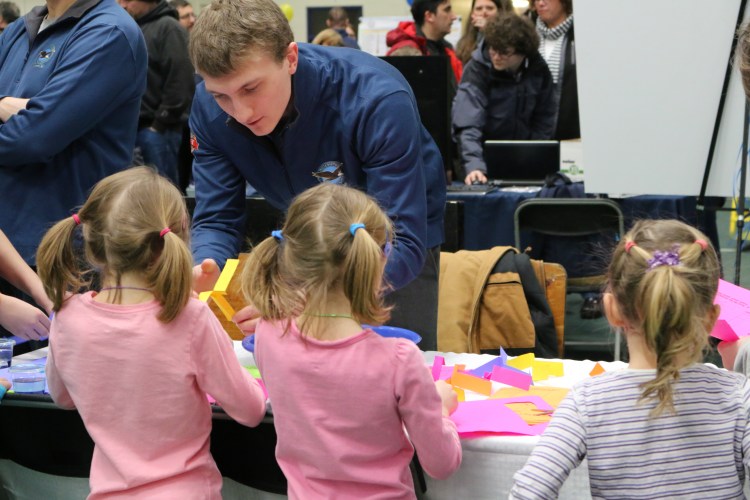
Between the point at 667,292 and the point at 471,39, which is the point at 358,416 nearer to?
the point at 667,292

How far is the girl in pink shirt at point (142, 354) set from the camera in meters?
1.68

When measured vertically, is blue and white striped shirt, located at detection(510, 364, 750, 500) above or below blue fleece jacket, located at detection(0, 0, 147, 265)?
below

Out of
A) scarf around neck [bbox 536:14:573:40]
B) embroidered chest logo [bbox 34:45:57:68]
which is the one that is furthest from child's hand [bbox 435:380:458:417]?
scarf around neck [bbox 536:14:573:40]

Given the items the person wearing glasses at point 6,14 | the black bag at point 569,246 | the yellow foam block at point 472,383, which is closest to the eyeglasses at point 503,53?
the black bag at point 569,246

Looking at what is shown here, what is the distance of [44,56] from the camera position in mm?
2549

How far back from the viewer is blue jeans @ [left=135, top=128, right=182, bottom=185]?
5.61 metres

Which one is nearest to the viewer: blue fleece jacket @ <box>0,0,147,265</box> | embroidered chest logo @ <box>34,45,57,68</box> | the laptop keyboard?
blue fleece jacket @ <box>0,0,147,265</box>

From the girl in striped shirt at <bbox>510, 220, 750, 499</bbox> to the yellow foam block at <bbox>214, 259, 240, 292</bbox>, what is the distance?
2.72 ft

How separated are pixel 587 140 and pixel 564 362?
139 cm

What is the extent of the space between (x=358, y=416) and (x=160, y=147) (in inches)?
174

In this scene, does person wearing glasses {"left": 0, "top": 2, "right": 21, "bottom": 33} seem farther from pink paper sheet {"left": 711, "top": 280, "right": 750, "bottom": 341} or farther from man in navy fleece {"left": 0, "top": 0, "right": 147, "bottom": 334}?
pink paper sheet {"left": 711, "top": 280, "right": 750, "bottom": 341}

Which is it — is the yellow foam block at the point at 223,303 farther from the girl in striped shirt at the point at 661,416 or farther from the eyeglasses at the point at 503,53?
the eyeglasses at the point at 503,53

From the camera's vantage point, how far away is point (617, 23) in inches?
122

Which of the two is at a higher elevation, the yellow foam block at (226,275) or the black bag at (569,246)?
the yellow foam block at (226,275)
